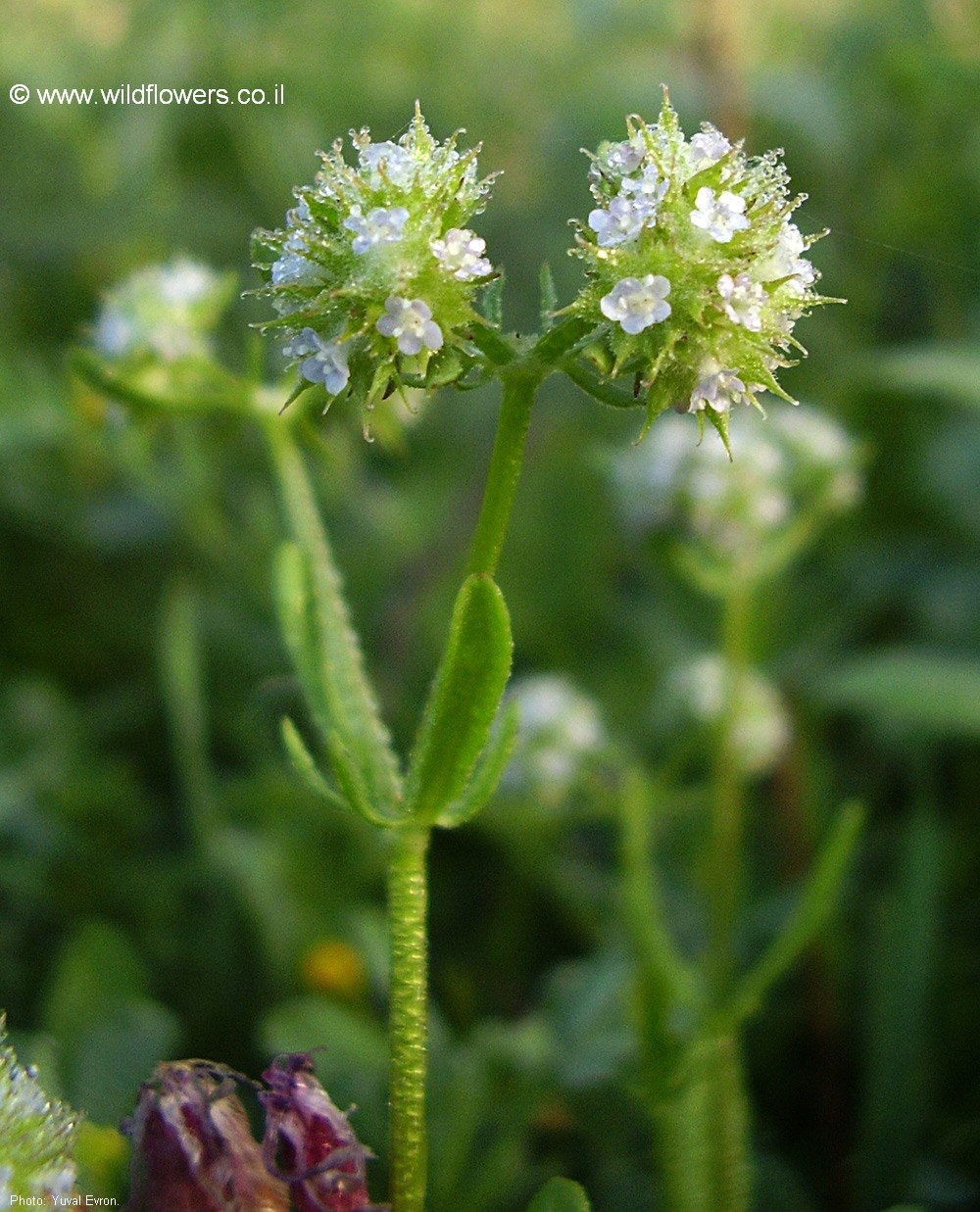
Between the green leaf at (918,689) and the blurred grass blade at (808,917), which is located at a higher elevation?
the green leaf at (918,689)

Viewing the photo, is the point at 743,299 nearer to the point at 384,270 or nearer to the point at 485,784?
the point at 384,270

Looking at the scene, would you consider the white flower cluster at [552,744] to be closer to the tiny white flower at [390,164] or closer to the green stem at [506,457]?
the green stem at [506,457]

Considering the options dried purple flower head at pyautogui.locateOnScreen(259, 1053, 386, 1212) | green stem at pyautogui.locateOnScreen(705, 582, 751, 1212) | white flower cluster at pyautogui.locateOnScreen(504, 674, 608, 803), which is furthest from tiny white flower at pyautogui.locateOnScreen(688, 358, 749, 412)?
white flower cluster at pyautogui.locateOnScreen(504, 674, 608, 803)

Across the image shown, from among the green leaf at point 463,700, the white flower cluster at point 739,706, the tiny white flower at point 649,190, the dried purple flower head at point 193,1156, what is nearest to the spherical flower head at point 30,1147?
the dried purple flower head at point 193,1156

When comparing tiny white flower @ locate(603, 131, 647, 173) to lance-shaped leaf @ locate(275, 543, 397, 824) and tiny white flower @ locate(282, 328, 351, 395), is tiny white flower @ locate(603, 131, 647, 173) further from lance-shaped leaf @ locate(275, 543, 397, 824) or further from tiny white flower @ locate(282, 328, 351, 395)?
lance-shaped leaf @ locate(275, 543, 397, 824)

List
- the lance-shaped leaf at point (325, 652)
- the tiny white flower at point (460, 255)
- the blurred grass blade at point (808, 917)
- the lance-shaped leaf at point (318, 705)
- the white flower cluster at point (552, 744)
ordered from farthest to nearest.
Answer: the white flower cluster at point (552, 744)
the blurred grass blade at point (808, 917)
the lance-shaped leaf at point (325, 652)
the lance-shaped leaf at point (318, 705)
the tiny white flower at point (460, 255)

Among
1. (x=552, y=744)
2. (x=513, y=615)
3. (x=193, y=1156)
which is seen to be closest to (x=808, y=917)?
(x=193, y=1156)
